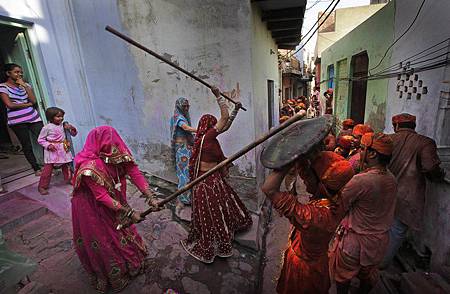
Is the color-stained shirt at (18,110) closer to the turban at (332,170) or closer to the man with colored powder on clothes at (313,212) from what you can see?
the man with colored powder on clothes at (313,212)

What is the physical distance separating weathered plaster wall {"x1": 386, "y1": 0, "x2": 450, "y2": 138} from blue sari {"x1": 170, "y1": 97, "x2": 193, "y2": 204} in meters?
4.07

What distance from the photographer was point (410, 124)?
10.3ft

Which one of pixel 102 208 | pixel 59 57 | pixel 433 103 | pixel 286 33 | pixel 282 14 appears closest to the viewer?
pixel 102 208

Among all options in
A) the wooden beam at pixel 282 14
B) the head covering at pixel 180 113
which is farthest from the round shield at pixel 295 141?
the wooden beam at pixel 282 14

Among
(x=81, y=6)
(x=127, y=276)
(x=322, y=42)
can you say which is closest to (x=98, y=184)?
(x=127, y=276)

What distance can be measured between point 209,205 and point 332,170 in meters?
1.98

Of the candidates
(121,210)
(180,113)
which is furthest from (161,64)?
(121,210)

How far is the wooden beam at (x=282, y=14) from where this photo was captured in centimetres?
506

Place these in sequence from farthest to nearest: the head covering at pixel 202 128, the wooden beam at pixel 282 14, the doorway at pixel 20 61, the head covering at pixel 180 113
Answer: the wooden beam at pixel 282 14 → the doorway at pixel 20 61 → the head covering at pixel 180 113 → the head covering at pixel 202 128

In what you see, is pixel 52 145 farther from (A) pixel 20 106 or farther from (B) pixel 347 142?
(B) pixel 347 142

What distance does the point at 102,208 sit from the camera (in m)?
2.52

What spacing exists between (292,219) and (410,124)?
2653 millimetres

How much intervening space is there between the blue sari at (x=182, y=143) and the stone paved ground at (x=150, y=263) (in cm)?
88

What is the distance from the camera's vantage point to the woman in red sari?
10.3 feet
